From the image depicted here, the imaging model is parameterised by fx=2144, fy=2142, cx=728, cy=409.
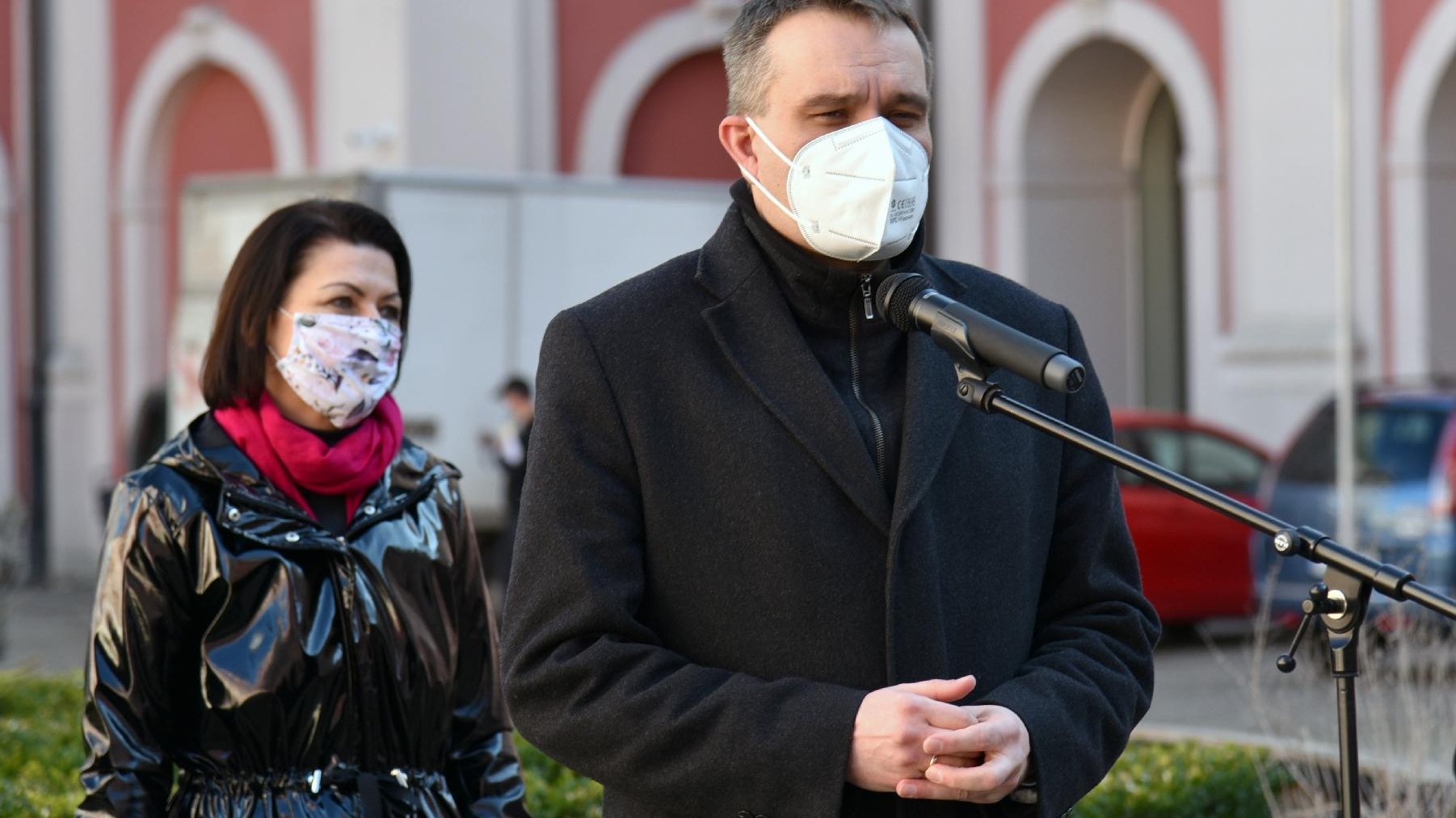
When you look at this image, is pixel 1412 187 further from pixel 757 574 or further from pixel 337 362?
pixel 757 574

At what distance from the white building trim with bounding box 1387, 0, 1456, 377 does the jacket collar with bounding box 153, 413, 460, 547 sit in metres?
13.3

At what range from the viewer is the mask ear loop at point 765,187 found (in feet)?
8.95

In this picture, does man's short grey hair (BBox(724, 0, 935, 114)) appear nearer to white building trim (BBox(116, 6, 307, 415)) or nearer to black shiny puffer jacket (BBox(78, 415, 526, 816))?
black shiny puffer jacket (BBox(78, 415, 526, 816))

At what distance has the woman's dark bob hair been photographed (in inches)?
150

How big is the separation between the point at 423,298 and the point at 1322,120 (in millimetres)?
6786

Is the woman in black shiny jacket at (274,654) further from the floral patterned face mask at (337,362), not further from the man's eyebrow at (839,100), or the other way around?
the man's eyebrow at (839,100)

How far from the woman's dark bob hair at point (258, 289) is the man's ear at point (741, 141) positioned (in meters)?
1.27

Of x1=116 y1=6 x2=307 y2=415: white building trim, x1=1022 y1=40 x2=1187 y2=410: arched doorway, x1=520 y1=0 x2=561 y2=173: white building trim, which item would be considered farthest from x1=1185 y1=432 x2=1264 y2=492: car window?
x1=116 y1=6 x2=307 y2=415: white building trim

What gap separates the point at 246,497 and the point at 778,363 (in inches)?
48.0

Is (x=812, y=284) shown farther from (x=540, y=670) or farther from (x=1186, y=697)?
(x=1186, y=697)

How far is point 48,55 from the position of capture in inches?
897

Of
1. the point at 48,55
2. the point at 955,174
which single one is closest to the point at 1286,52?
the point at 955,174

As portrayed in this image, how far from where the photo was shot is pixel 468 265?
1510cm

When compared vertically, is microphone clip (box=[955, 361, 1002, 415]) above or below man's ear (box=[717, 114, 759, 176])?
below
